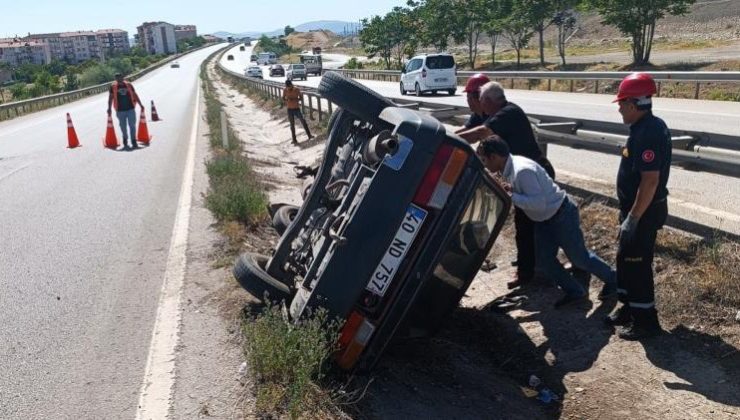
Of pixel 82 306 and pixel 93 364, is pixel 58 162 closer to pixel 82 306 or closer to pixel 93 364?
pixel 82 306

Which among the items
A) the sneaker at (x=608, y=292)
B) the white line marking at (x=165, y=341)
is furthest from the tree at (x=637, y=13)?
the sneaker at (x=608, y=292)

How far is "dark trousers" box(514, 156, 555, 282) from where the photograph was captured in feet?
18.4

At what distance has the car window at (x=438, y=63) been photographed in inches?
1037

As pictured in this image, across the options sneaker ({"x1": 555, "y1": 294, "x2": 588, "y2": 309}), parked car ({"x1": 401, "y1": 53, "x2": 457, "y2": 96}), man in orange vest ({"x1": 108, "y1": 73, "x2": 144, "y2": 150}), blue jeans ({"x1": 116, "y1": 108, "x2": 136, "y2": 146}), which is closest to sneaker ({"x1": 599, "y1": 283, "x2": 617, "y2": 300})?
sneaker ({"x1": 555, "y1": 294, "x2": 588, "y2": 309})

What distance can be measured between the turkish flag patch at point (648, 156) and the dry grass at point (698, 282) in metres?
1.17

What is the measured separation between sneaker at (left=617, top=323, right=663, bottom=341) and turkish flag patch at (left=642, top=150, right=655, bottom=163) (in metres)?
1.18

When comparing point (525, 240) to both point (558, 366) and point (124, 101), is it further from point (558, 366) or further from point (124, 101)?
point (124, 101)

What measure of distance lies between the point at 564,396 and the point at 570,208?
1448mm

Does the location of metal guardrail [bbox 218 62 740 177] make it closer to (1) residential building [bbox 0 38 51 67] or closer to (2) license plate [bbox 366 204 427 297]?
(2) license plate [bbox 366 204 427 297]

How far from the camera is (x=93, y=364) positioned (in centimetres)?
434

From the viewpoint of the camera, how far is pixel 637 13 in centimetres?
2853

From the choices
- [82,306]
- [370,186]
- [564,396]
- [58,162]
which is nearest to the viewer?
[370,186]

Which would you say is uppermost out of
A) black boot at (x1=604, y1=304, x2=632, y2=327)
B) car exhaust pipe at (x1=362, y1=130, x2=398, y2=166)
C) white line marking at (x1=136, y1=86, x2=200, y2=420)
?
car exhaust pipe at (x1=362, y1=130, x2=398, y2=166)

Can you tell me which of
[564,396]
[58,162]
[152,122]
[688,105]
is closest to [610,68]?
[688,105]
